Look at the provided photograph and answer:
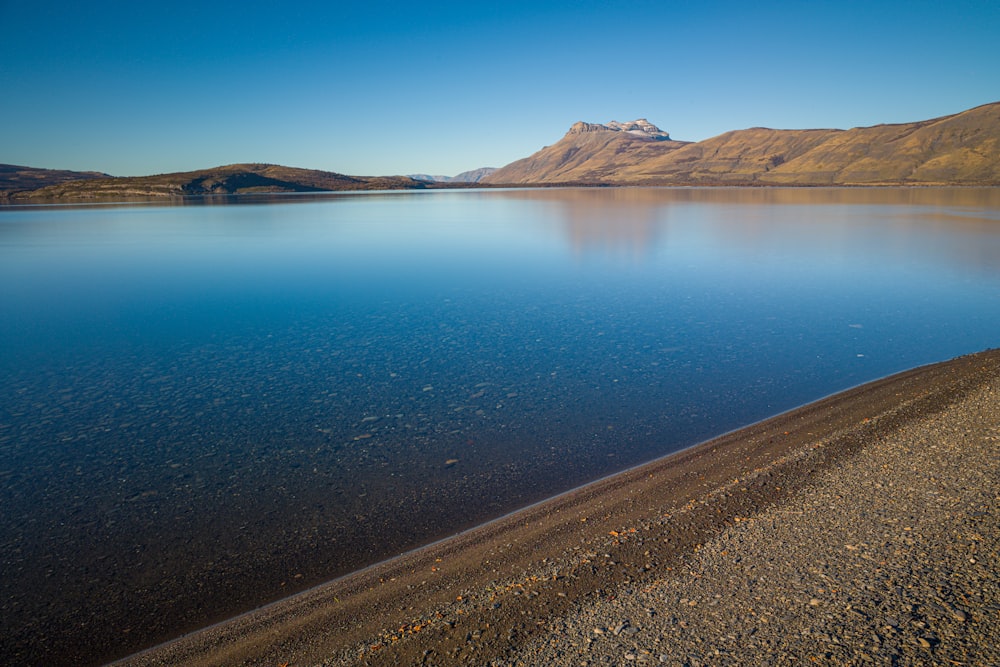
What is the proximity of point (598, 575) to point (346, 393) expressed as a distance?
9.05 meters

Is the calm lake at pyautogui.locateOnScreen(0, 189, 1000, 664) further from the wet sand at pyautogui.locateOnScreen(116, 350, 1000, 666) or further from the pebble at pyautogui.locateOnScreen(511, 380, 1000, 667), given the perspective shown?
the pebble at pyautogui.locateOnScreen(511, 380, 1000, 667)

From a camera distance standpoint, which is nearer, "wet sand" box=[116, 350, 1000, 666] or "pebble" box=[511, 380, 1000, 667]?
"pebble" box=[511, 380, 1000, 667]

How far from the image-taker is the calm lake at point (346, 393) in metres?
8.09

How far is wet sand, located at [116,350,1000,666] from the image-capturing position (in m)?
5.55

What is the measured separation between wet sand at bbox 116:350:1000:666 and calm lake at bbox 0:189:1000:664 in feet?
3.15

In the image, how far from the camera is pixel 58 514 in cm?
909

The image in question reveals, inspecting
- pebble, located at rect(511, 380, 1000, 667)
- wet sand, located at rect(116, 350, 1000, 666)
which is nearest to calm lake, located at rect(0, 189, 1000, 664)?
wet sand, located at rect(116, 350, 1000, 666)

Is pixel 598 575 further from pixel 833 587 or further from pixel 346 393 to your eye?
pixel 346 393

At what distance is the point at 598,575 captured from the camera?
21.8 feet

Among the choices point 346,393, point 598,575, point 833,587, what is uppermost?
point 833,587

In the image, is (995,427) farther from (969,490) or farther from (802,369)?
(802,369)

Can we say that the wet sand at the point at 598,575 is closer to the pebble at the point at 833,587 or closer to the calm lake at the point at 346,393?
the pebble at the point at 833,587

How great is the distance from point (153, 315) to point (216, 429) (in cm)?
1376

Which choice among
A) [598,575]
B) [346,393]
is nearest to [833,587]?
[598,575]
